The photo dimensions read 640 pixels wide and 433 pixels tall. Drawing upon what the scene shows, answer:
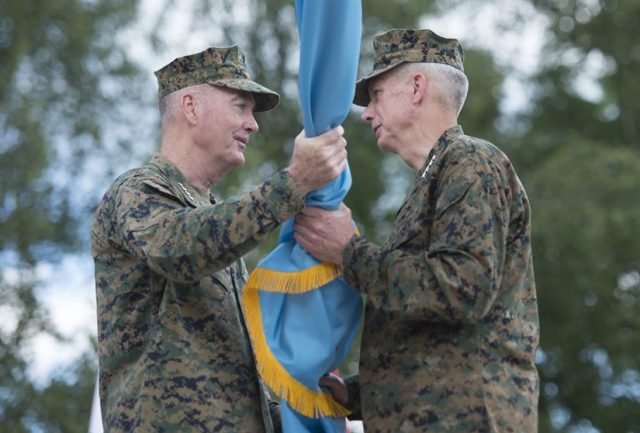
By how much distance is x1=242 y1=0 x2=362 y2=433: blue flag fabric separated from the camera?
5.04 m

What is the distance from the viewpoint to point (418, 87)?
5.18 metres

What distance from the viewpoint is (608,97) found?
68.1 feet

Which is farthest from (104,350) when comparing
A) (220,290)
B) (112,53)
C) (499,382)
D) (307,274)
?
(112,53)

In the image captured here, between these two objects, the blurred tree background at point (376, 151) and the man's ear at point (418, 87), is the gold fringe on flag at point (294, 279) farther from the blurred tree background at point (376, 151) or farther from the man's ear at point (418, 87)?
the blurred tree background at point (376, 151)

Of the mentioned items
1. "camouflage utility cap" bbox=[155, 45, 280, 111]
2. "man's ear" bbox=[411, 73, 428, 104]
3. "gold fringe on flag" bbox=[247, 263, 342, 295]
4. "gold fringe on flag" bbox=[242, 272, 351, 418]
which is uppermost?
"camouflage utility cap" bbox=[155, 45, 280, 111]

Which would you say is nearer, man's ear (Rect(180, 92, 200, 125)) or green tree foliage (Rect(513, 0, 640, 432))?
man's ear (Rect(180, 92, 200, 125))

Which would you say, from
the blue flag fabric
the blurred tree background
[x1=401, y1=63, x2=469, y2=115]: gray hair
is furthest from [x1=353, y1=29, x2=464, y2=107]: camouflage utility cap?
the blurred tree background

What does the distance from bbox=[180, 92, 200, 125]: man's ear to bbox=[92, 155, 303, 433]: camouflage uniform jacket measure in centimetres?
36

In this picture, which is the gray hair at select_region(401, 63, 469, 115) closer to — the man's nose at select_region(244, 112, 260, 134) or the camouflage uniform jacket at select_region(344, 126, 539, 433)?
the camouflage uniform jacket at select_region(344, 126, 539, 433)

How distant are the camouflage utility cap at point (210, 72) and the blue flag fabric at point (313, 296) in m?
0.51

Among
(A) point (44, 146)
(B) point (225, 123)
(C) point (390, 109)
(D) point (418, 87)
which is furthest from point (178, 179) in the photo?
(A) point (44, 146)

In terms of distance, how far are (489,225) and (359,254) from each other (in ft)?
1.68

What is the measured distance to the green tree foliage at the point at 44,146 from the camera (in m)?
18.2

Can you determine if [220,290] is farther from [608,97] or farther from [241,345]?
[608,97]
